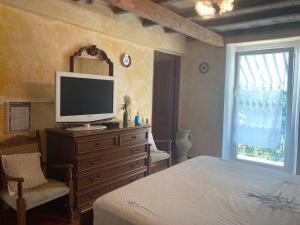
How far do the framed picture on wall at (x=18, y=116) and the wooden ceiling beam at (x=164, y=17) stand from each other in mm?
1379

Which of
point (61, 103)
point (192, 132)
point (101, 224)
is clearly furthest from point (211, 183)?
point (192, 132)

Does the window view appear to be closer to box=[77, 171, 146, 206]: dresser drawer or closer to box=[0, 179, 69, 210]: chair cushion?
box=[77, 171, 146, 206]: dresser drawer

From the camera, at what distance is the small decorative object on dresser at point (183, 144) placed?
4.71 meters

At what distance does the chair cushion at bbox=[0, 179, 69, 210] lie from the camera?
213 centimetres

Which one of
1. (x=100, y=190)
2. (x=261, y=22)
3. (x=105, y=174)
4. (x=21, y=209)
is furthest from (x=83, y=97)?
(x=261, y=22)

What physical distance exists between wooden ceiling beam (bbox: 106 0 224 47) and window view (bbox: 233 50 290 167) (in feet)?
2.86

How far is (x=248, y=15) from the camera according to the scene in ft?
11.5

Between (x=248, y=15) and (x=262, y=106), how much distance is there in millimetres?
1532

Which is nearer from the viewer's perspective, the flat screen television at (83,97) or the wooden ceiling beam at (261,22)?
the flat screen television at (83,97)

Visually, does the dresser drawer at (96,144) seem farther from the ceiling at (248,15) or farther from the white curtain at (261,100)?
the white curtain at (261,100)

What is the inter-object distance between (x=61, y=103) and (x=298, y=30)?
11.5ft

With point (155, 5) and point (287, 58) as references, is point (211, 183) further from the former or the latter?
point (287, 58)

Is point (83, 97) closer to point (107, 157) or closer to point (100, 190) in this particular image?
point (107, 157)

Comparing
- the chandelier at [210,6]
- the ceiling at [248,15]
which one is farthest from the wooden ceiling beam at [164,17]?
the chandelier at [210,6]
